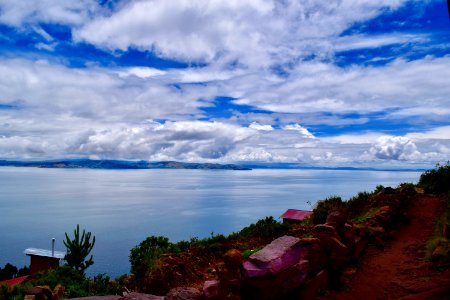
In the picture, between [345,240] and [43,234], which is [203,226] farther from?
[345,240]

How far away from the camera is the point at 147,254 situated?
36.0 ft

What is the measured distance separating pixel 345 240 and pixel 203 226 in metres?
82.1

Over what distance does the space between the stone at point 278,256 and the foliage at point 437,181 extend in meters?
15.5

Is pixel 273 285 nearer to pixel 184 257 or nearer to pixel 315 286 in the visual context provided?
pixel 315 286

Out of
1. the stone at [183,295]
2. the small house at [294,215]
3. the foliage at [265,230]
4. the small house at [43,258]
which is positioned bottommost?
the small house at [43,258]

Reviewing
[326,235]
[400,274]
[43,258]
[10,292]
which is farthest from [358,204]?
[43,258]

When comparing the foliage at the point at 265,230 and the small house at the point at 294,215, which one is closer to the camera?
the foliage at the point at 265,230

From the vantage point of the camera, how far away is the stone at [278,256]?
7.09m

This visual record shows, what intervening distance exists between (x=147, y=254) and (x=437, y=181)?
18.4 m

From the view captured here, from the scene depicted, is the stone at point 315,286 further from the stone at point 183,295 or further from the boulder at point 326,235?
the stone at point 183,295

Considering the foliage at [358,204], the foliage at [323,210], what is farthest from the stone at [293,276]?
the foliage at [358,204]

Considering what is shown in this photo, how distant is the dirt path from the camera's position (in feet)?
27.4

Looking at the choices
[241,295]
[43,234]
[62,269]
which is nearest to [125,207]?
[43,234]

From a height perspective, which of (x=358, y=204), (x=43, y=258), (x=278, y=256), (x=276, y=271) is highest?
(x=278, y=256)
